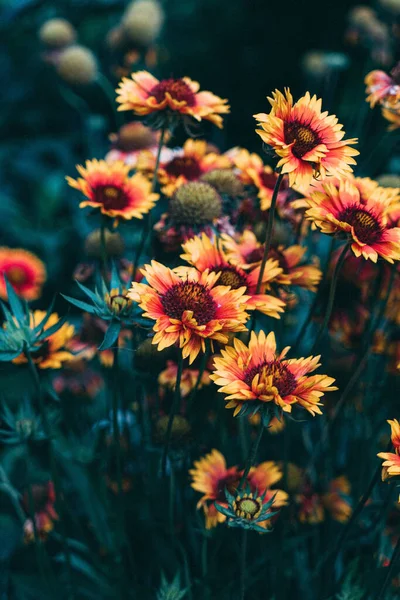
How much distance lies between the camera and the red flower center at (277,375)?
800 mm

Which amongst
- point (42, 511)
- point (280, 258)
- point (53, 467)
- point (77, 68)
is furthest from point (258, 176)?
point (77, 68)

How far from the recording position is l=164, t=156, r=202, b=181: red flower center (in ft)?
4.27

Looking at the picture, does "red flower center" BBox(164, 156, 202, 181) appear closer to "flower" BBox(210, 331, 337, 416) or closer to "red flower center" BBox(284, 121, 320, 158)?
"red flower center" BBox(284, 121, 320, 158)

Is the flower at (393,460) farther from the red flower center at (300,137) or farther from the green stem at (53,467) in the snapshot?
the green stem at (53,467)

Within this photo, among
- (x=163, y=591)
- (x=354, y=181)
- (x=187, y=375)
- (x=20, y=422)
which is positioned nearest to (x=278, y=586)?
(x=163, y=591)

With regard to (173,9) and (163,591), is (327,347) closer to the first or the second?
(163,591)

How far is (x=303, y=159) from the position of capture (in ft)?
2.76

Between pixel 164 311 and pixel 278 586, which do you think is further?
pixel 278 586

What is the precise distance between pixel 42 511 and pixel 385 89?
1217 millimetres

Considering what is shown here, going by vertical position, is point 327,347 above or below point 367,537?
above

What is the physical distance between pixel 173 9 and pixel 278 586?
9.20 feet

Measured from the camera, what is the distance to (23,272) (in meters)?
1.89

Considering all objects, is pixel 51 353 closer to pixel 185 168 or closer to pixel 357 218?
pixel 185 168

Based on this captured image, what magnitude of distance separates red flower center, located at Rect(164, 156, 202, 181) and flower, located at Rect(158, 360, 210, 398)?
430mm
